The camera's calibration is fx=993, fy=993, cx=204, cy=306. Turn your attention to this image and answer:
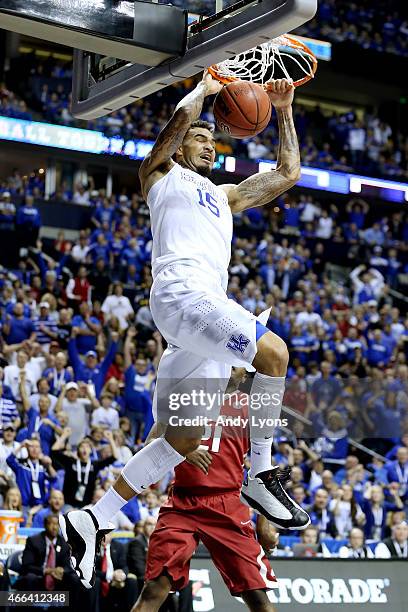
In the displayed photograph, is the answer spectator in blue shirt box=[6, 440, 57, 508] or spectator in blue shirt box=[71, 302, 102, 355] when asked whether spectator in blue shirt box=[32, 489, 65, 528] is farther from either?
spectator in blue shirt box=[71, 302, 102, 355]

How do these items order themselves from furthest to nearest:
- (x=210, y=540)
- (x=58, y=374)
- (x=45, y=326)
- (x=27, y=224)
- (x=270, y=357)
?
1. (x=27, y=224)
2. (x=45, y=326)
3. (x=58, y=374)
4. (x=210, y=540)
5. (x=270, y=357)

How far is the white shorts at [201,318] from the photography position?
4.88m

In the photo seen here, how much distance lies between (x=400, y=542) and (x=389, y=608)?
5.40ft

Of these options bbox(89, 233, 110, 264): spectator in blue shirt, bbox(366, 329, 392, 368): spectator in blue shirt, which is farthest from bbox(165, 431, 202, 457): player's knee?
bbox(366, 329, 392, 368): spectator in blue shirt

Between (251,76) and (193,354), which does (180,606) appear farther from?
(251,76)

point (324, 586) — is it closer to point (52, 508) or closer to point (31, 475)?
point (52, 508)

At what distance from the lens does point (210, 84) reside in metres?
5.54

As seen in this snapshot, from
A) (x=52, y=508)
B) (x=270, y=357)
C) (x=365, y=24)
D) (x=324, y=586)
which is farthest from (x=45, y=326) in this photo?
(x=365, y=24)

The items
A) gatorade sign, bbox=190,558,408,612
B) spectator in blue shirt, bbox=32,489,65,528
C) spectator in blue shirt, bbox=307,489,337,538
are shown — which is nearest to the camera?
gatorade sign, bbox=190,558,408,612

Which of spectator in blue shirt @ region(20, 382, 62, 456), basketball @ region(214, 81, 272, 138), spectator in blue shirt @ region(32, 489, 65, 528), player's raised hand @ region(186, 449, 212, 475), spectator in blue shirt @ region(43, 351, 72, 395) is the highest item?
basketball @ region(214, 81, 272, 138)

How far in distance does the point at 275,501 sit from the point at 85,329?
29.4 feet

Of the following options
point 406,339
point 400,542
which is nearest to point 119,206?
point 406,339

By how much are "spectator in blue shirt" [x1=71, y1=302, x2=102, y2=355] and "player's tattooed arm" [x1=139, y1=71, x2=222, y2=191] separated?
8.34 m

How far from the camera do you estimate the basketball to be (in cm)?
553
